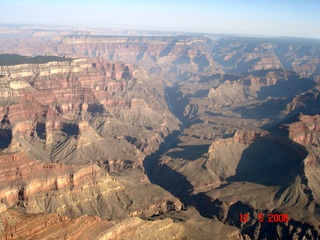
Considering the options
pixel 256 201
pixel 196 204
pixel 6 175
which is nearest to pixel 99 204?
pixel 6 175

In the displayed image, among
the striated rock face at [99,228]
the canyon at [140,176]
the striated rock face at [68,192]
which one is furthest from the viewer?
the striated rock face at [68,192]

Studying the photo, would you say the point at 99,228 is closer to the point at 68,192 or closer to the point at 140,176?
the point at 68,192

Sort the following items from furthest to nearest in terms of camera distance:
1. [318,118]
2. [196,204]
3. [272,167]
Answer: [318,118] → [272,167] → [196,204]

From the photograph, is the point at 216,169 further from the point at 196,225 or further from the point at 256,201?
the point at 196,225
